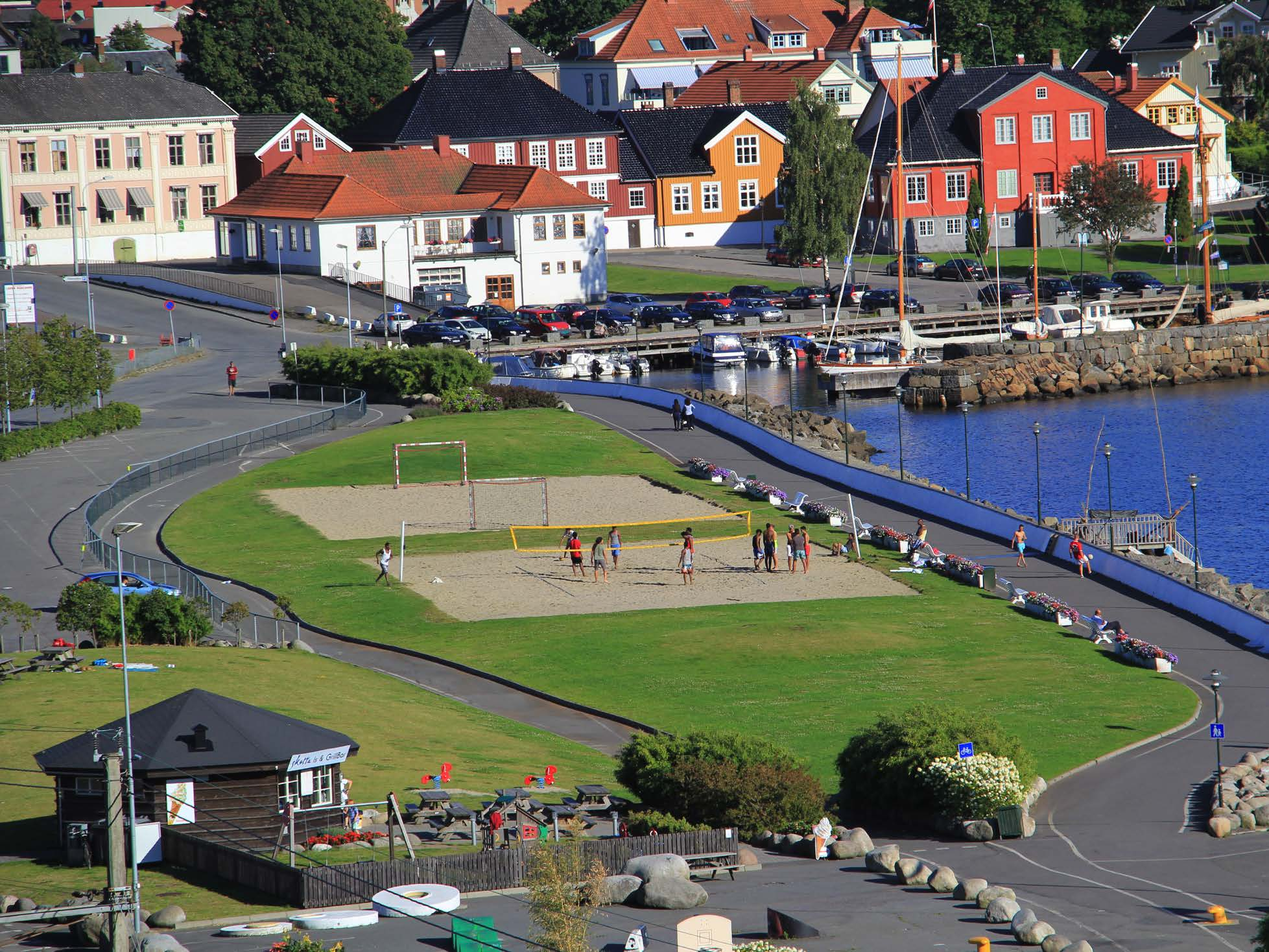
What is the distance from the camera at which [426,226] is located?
111 m

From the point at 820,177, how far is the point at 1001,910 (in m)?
94.3

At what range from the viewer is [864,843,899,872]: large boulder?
29906mm

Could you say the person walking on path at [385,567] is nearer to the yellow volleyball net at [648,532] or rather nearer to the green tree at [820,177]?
the yellow volleyball net at [648,532]

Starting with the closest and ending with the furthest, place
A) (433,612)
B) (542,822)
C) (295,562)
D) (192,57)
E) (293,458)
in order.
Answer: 1. (542,822)
2. (433,612)
3. (295,562)
4. (293,458)
5. (192,57)

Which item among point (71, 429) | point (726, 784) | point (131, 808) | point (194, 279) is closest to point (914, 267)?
point (194, 279)

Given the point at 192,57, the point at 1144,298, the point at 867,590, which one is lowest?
the point at 867,590

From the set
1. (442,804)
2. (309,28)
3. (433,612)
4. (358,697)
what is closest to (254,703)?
(358,697)

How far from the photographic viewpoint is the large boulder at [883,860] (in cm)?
2991

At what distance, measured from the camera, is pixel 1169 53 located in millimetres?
155125

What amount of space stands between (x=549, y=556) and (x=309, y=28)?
85.6 meters

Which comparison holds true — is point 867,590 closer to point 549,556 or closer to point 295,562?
point 549,556

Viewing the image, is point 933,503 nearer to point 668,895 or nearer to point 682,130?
point 668,895

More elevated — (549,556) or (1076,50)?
(1076,50)

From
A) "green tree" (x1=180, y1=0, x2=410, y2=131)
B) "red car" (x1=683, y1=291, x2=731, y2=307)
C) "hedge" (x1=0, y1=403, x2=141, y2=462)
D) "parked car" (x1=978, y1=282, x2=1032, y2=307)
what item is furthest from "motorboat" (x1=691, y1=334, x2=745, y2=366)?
"green tree" (x1=180, y1=0, x2=410, y2=131)
